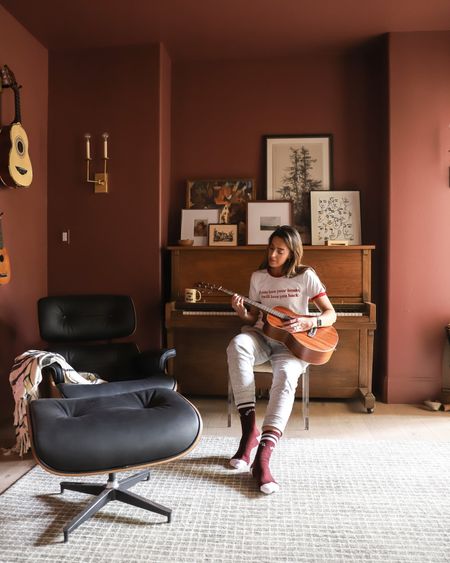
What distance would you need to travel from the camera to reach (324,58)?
4000 millimetres

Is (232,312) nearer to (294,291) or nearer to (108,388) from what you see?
(294,291)

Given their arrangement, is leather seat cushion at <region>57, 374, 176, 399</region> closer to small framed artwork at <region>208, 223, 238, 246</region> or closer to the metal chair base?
the metal chair base

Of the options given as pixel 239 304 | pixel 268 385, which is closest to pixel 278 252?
pixel 239 304

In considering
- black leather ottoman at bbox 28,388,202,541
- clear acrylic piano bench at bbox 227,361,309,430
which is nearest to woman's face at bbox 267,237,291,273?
clear acrylic piano bench at bbox 227,361,309,430

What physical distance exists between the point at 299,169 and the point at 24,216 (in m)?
2.11

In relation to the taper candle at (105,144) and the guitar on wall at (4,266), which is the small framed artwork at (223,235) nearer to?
the taper candle at (105,144)

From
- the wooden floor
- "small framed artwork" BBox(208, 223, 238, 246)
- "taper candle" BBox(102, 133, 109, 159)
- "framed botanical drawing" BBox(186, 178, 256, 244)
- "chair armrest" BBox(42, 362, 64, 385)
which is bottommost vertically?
the wooden floor

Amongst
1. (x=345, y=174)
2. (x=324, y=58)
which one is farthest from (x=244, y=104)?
(x=345, y=174)

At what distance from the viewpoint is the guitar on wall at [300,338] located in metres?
2.70

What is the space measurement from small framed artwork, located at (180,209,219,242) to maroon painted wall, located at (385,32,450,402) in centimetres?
137

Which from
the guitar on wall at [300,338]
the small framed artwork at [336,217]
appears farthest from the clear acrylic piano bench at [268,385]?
the small framed artwork at [336,217]

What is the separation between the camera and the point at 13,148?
3.09 metres

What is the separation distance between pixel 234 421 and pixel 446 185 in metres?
2.27

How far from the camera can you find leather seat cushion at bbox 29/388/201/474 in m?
1.71
